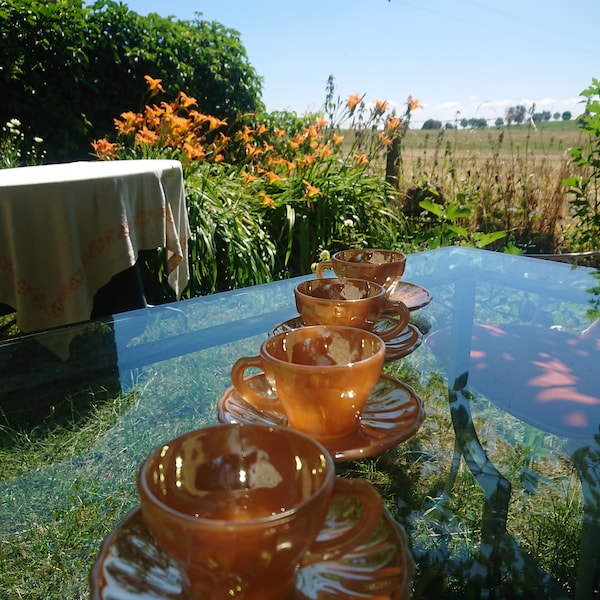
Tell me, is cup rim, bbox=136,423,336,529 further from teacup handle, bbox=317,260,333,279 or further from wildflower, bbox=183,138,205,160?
wildflower, bbox=183,138,205,160

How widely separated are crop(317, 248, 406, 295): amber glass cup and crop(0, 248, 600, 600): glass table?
6.2 inches

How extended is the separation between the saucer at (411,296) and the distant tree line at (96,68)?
432 centimetres

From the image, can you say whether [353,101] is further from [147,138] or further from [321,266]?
[321,266]

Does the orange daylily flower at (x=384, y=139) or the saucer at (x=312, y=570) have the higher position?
the orange daylily flower at (x=384, y=139)

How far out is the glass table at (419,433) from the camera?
0.61 m

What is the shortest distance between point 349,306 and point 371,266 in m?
0.27

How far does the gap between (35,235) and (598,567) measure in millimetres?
1809

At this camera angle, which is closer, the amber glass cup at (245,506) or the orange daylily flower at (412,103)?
the amber glass cup at (245,506)

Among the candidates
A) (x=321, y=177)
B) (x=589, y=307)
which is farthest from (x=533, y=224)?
(x=589, y=307)

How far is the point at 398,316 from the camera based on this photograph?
2.87ft

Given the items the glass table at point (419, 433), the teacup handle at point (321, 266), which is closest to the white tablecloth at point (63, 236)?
the glass table at point (419, 433)

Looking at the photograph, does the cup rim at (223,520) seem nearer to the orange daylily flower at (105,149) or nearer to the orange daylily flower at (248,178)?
the orange daylily flower at (105,149)

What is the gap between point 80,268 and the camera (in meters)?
1.95

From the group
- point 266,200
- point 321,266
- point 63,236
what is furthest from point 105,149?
point 321,266
